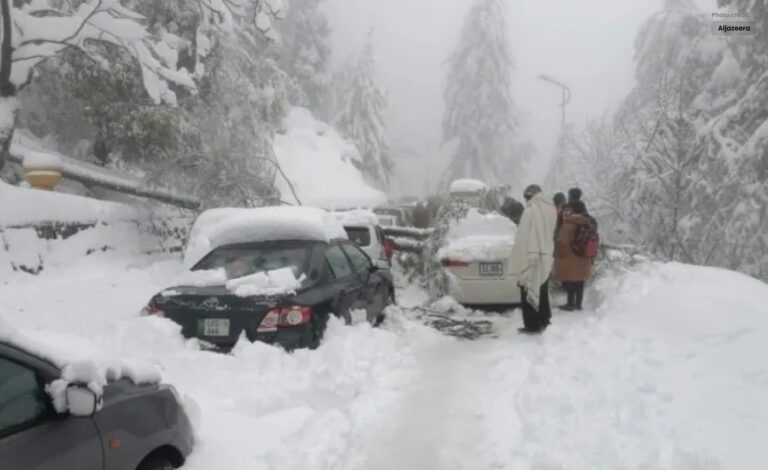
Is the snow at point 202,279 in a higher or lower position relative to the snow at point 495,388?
higher

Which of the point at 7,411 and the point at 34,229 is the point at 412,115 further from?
the point at 7,411


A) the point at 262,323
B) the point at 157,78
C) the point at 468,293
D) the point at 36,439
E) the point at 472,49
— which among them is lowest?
the point at 468,293

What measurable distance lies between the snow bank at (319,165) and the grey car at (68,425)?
23.3 metres

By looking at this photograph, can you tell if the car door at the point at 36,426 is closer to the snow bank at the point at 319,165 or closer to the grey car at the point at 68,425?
the grey car at the point at 68,425

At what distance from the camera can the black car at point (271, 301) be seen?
585 cm

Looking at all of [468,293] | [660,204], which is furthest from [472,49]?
[468,293]

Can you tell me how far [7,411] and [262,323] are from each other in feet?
10.6

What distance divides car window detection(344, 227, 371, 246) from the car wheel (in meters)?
8.32

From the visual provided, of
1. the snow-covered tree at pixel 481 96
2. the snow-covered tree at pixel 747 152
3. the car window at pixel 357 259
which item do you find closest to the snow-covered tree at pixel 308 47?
the snow-covered tree at pixel 481 96

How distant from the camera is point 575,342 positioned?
7.39 m

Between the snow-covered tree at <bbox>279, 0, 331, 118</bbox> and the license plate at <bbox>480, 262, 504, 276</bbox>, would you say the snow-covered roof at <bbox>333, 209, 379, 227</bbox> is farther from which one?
the snow-covered tree at <bbox>279, 0, 331, 118</bbox>

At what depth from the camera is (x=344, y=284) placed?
23.1 ft

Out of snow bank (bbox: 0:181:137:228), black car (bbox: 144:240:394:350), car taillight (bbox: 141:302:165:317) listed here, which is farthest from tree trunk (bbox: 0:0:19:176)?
car taillight (bbox: 141:302:165:317)

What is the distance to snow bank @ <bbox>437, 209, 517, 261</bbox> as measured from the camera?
32.4 feet
